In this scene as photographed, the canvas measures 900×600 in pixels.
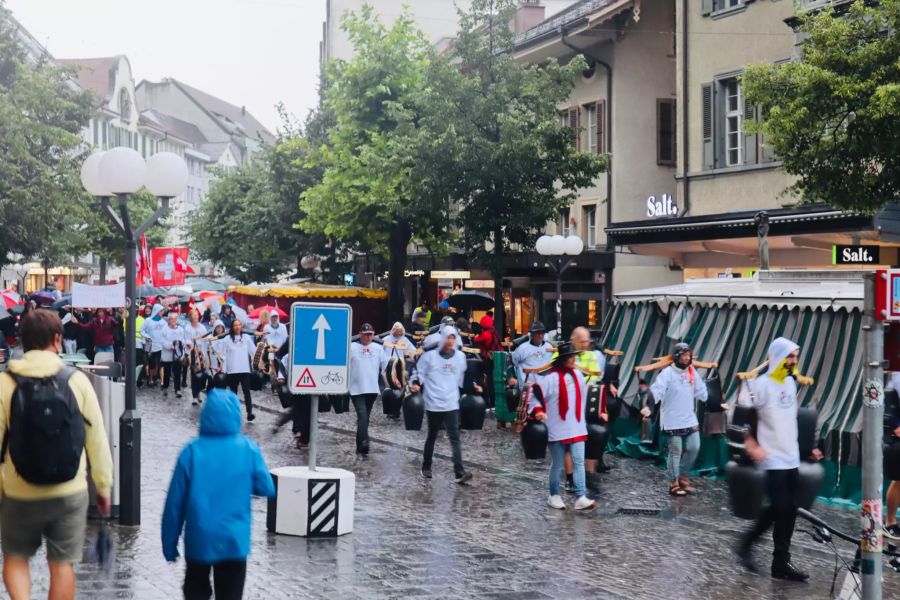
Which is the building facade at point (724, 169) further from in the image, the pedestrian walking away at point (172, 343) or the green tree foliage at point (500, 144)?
the pedestrian walking away at point (172, 343)

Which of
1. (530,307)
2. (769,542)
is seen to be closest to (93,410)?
(769,542)

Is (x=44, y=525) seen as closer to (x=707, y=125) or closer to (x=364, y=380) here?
(x=364, y=380)

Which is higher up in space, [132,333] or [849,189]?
[849,189]

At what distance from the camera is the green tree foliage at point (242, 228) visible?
4881 centimetres

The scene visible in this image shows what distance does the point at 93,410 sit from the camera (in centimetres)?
699

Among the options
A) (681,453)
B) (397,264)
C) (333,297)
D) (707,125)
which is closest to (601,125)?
(707,125)

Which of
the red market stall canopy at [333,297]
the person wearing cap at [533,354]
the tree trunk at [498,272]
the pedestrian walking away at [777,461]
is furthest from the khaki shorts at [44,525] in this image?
the red market stall canopy at [333,297]

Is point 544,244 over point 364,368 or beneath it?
over

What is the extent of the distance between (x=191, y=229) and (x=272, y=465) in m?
46.8

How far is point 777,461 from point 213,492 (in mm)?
4904

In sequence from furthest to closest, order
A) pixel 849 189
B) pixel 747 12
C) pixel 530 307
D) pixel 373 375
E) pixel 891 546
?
pixel 530 307, pixel 747 12, pixel 373 375, pixel 849 189, pixel 891 546

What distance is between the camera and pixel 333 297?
4116 cm

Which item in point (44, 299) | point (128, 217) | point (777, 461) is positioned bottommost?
point (777, 461)

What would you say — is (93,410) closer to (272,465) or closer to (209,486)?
(209,486)
